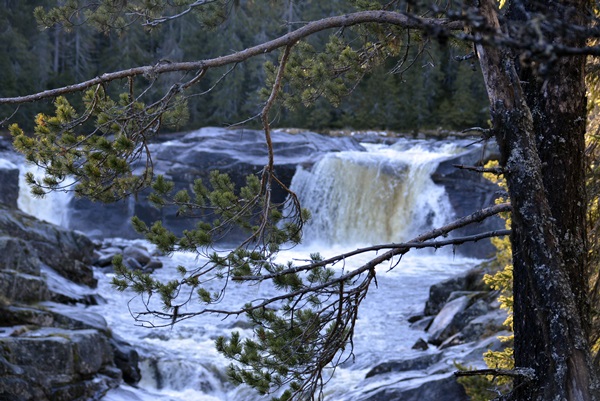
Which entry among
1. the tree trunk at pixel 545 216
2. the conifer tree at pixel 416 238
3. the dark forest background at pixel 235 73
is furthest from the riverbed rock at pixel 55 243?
the dark forest background at pixel 235 73

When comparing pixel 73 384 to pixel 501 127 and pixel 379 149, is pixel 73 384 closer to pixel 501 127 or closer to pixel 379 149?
pixel 501 127

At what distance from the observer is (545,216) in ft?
12.5

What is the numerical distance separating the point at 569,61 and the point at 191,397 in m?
7.42

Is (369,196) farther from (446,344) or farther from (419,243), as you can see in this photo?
(419,243)

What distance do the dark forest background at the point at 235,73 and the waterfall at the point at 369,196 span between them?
33.3 ft

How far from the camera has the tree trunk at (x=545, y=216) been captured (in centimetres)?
379

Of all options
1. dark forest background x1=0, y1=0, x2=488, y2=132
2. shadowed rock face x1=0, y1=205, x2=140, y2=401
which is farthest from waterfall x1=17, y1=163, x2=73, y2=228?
shadowed rock face x1=0, y1=205, x2=140, y2=401

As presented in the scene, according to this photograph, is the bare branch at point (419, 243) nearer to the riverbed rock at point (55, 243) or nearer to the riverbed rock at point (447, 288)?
the riverbed rock at point (447, 288)

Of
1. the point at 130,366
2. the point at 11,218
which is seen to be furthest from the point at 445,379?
the point at 11,218

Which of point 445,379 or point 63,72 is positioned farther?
point 63,72

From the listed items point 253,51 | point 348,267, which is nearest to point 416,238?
point 253,51

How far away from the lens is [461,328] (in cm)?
1110

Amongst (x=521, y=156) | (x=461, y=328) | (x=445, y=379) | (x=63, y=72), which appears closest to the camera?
(x=521, y=156)

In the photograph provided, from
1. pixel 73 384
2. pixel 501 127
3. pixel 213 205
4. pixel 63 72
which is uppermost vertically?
pixel 63 72
